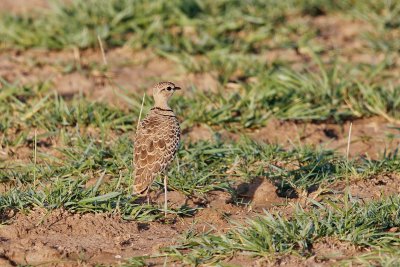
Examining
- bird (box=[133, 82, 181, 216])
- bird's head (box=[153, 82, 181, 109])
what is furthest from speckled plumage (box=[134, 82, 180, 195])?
bird's head (box=[153, 82, 181, 109])

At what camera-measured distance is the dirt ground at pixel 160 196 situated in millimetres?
6770

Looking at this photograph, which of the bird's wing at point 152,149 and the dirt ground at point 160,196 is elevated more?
the bird's wing at point 152,149

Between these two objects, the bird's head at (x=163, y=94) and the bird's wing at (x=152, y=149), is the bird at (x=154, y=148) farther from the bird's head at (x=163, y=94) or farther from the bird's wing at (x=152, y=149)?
the bird's head at (x=163, y=94)

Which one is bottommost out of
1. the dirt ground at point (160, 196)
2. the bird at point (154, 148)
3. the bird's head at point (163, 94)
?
the dirt ground at point (160, 196)

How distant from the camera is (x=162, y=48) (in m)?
11.4

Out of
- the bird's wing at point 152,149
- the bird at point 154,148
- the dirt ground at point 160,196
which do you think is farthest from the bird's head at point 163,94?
the dirt ground at point 160,196

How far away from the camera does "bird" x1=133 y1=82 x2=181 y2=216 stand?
24.7ft

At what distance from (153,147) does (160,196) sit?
1.67 ft

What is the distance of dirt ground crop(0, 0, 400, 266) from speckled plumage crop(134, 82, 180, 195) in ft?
1.29

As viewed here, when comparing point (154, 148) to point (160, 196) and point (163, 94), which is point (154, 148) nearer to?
point (160, 196)

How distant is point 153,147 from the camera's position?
777 centimetres

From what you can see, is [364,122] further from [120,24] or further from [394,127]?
[120,24]

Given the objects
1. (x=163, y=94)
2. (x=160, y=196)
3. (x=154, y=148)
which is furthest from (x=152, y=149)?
(x=163, y=94)

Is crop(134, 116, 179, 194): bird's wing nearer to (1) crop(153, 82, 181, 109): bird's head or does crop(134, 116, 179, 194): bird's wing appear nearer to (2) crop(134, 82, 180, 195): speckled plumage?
(2) crop(134, 82, 180, 195): speckled plumage
